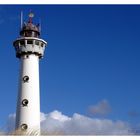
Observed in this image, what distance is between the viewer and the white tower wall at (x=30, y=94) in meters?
24.4

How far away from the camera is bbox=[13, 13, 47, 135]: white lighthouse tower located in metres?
24.5

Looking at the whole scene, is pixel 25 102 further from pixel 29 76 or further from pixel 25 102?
pixel 29 76

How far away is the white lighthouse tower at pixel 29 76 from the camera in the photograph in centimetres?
2448

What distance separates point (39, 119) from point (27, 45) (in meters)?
5.22

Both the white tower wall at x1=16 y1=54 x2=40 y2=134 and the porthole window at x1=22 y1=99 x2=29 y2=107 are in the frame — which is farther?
the porthole window at x1=22 y1=99 x2=29 y2=107

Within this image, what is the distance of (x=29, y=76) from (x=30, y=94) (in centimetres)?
120

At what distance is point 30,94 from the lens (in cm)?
2509

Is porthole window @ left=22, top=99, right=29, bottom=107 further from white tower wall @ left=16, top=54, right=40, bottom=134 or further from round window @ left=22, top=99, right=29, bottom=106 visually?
white tower wall @ left=16, top=54, right=40, bottom=134

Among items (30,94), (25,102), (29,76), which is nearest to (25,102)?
(25,102)

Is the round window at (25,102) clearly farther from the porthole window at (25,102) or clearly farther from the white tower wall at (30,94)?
the white tower wall at (30,94)

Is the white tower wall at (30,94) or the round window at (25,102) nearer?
the white tower wall at (30,94)
